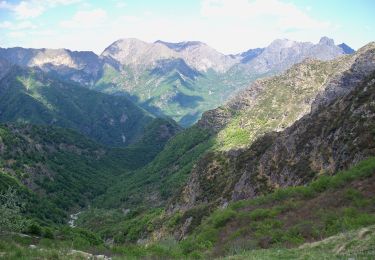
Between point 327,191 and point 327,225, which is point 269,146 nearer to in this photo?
point 327,191

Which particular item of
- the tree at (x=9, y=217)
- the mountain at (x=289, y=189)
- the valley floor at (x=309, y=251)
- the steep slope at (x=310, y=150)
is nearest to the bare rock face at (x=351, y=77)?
the mountain at (x=289, y=189)

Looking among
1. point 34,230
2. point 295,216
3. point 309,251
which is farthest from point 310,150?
point 34,230

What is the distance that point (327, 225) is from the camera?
121 feet

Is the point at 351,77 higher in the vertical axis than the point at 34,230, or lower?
higher

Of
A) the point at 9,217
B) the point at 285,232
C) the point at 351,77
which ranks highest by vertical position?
the point at 351,77

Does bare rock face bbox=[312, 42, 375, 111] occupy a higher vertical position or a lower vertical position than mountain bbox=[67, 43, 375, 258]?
higher

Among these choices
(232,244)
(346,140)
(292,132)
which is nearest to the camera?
(232,244)

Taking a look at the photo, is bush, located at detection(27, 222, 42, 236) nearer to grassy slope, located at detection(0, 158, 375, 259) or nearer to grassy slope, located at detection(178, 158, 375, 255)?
grassy slope, located at detection(0, 158, 375, 259)

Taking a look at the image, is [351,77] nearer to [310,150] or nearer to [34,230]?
[310,150]

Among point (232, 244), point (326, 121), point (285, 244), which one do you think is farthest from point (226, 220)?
point (326, 121)

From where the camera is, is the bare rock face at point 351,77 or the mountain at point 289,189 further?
the bare rock face at point 351,77

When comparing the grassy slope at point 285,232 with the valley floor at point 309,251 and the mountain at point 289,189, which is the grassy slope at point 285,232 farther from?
the mountain at point 289,189

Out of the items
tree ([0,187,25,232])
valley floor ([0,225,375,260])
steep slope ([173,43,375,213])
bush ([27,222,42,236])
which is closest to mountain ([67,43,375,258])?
steep slope ([173,43,375,213])

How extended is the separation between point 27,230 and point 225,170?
75737 mm
